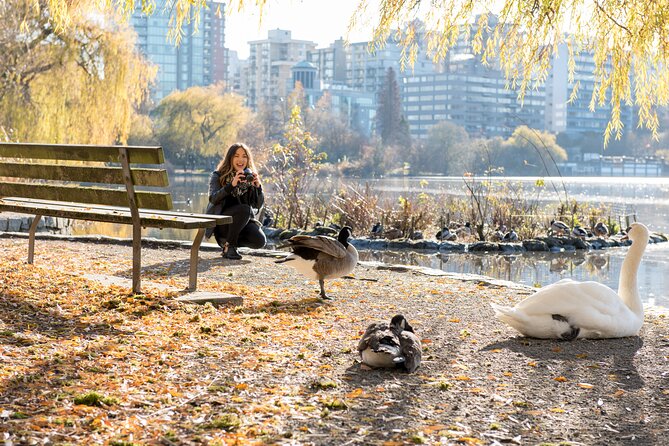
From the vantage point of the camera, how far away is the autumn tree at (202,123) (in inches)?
2064

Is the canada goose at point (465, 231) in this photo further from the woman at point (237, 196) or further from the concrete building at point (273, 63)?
the concrete building at point (273, 63)

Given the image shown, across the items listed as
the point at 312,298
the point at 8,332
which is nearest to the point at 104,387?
the point at 8,332

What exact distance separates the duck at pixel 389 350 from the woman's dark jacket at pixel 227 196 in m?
4.37

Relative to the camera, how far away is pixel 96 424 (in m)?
3.08

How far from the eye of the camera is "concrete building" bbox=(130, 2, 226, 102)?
174m

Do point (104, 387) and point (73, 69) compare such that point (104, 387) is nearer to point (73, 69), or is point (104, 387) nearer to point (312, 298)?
point (312, 298)

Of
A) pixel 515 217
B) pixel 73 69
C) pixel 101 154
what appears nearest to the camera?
pixel 101 154

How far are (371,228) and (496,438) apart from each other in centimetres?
1266

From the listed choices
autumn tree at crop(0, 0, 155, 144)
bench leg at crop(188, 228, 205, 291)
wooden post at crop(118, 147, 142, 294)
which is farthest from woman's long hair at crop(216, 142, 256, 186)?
autumn tree at crop(0, 0, 155, 144)

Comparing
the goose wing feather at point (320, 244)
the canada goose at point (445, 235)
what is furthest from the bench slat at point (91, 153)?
the canada goose at point (445, 235)

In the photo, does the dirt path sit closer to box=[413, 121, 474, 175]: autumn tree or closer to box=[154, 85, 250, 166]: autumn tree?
box=[154, 85, 250, 166]: autumn tree

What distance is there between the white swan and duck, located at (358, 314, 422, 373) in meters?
0.98

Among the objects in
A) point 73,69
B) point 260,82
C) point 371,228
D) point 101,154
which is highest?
point 260,82

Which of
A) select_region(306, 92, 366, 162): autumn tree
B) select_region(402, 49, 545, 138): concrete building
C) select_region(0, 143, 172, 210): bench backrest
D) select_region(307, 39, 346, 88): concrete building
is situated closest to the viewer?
select_region(0, 143, 172, 210): bench backrest
